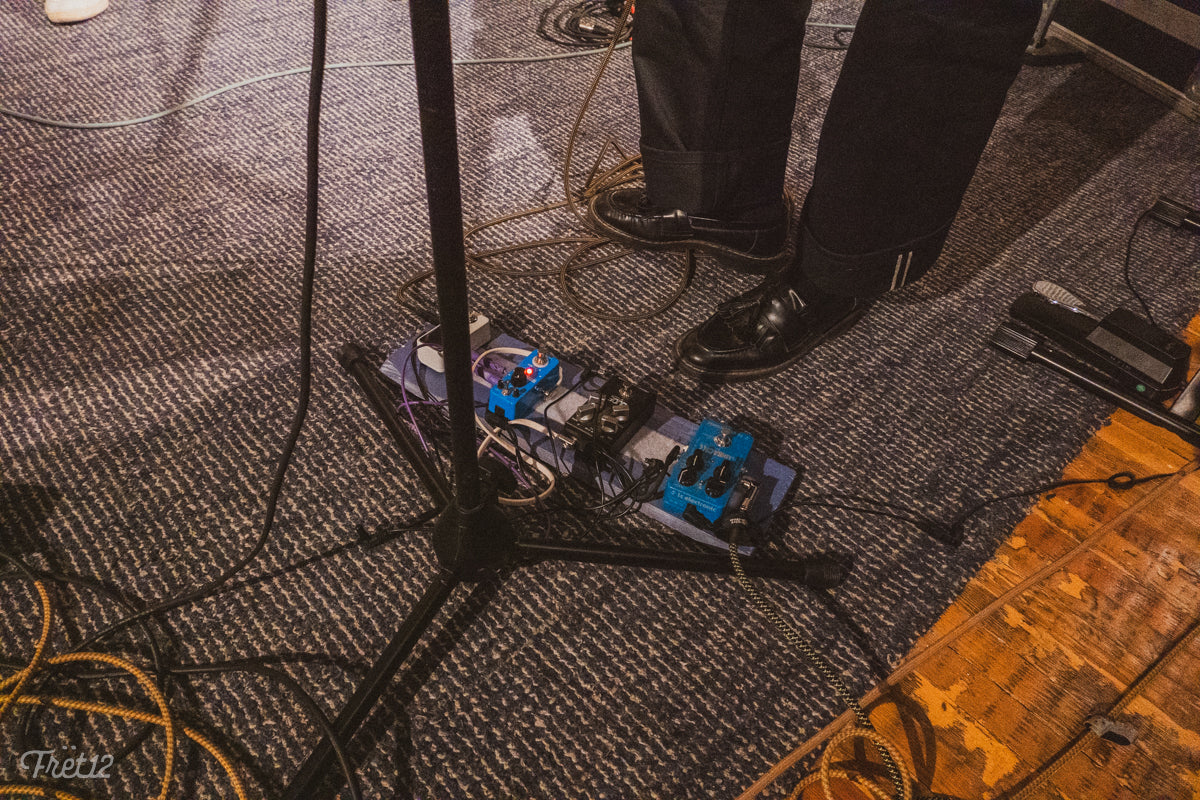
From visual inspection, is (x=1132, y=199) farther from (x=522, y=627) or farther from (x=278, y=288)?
(x=278, y=288)

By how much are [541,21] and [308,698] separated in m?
1.57

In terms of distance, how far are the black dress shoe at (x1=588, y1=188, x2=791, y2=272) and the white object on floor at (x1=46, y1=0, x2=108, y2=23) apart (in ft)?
4.43

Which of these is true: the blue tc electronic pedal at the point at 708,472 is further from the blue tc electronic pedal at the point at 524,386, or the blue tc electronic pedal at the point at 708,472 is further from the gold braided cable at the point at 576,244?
the gold braided cable at the point at 576,244

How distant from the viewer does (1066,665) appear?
76 centimetres

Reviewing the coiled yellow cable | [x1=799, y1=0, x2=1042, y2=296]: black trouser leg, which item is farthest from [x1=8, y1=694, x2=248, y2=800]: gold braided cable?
[x1=799, y1=0, x2=1042, y2=296]: black trouser leg

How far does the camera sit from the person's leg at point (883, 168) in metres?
0.75

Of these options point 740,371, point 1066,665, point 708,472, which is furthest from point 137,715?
point 1066,665

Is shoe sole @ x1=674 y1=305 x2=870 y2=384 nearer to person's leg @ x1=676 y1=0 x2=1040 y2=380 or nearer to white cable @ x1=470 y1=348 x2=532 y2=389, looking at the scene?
person's leg @ x1=676 y1=0 x2=1040 y2=380

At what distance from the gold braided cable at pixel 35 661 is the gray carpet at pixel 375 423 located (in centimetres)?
3

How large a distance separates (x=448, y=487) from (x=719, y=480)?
0.92 ft

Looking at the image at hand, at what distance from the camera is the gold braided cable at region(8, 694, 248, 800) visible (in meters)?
0.65

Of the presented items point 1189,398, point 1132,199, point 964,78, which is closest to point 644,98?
point 964,78

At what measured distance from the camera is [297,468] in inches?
35.2

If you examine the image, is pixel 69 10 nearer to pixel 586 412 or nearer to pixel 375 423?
pixel 375 423
